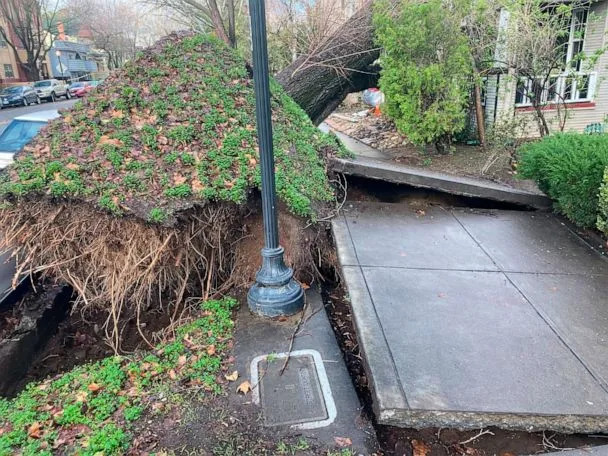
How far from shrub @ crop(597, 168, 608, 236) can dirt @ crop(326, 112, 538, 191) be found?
5.74ft

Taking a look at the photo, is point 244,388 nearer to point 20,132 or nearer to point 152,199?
point 152,199

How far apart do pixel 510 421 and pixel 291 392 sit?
137 centimetres

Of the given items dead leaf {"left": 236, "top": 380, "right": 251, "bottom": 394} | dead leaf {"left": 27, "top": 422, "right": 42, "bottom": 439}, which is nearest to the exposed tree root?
dead leaf {"left": 27, "top": 422, "right": 42, "bottom": 439}

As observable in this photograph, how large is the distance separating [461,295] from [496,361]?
867 mm

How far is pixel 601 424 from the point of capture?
2.38 m

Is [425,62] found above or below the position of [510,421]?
above

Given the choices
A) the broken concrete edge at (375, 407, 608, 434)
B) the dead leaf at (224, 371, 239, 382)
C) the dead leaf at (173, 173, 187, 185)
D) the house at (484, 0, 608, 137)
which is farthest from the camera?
the house at (484, 0, 608, 137)

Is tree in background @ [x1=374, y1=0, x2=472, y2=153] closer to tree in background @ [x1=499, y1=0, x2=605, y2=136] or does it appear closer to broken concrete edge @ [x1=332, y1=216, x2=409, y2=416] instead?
tree in background @ [x1=499, y1=0, x2=605, y2=136]

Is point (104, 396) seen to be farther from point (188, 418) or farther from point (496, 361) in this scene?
point (496, 361)

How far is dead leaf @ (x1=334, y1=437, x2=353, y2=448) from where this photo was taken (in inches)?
105

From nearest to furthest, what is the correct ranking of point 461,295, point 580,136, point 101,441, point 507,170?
point 101,441
point 461,295
point 580,136
point 507,170

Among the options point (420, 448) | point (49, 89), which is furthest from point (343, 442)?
point (49, 89)

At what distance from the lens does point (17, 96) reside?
32375 mm

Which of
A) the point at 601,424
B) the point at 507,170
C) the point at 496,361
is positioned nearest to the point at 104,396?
the point at 496,361
